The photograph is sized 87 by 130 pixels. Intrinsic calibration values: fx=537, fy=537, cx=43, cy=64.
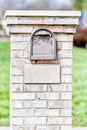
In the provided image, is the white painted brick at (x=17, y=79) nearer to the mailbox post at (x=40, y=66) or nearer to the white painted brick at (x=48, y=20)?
the mailbox post at (x=40, y=66)

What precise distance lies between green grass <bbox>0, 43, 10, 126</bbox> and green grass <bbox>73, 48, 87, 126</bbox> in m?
1.09

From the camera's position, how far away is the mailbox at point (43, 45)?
616 centimetres

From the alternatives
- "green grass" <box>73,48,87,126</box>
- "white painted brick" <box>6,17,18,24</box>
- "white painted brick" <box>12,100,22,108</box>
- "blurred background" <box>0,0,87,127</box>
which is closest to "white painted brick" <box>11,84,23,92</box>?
"white painted brick" <box>12,100,22,108</box>

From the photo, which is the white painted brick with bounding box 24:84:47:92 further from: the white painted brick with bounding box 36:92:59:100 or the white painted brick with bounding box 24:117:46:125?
the white painted brick with bounding box 24:117:46:125

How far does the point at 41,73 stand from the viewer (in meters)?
6.20

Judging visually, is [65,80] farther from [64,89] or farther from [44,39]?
[44,39]

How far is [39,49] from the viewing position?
244 inches

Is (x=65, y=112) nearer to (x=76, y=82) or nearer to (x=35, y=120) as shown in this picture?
(x=35, y=120)

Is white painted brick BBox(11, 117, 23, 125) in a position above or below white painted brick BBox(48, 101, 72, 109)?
below

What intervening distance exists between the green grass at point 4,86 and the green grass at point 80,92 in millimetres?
1086

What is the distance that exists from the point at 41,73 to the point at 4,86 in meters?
4.57

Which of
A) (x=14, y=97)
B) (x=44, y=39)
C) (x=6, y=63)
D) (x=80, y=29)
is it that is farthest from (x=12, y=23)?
(x=80, y=29)

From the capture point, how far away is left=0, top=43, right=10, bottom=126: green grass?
833 cm

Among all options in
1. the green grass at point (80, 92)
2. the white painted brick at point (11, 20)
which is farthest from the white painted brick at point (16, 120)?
the green grass at point (80, 92)
